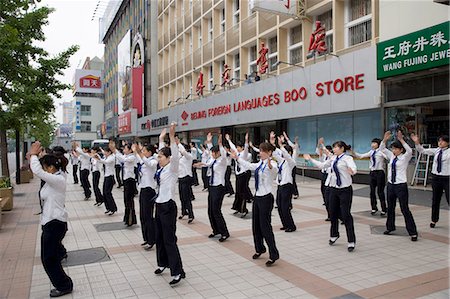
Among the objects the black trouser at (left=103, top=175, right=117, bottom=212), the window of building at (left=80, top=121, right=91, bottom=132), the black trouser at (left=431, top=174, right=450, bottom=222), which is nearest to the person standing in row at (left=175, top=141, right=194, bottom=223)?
the black trouser at (left=103, top=175, right=117, bottom=212)

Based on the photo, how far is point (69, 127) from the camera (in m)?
110

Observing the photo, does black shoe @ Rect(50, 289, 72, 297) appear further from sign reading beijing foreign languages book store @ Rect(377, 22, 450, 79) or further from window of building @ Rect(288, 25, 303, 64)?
window of building @ Rect(288, 25, 303, 64)

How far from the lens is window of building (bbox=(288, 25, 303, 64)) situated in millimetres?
18141

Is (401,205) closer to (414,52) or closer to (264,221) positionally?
(264,221)

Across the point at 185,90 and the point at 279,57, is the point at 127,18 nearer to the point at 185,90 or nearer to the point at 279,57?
the point at 185,90

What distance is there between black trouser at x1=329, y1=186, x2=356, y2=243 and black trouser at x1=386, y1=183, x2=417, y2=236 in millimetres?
1208

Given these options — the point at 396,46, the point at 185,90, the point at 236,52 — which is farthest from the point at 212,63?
the point at 396,46

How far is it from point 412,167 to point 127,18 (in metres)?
45.4

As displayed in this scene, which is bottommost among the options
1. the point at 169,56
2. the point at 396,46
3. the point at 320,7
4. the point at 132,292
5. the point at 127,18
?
the point at 132,292

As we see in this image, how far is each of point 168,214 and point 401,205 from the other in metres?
4.49

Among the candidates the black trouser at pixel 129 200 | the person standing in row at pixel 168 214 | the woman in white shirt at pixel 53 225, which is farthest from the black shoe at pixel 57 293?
the black trouser at pixel 129 200

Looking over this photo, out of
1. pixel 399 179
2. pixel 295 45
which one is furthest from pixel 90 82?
pixel 399 179

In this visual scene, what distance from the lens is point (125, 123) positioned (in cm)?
4547

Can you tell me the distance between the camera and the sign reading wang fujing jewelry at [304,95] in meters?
13.5
